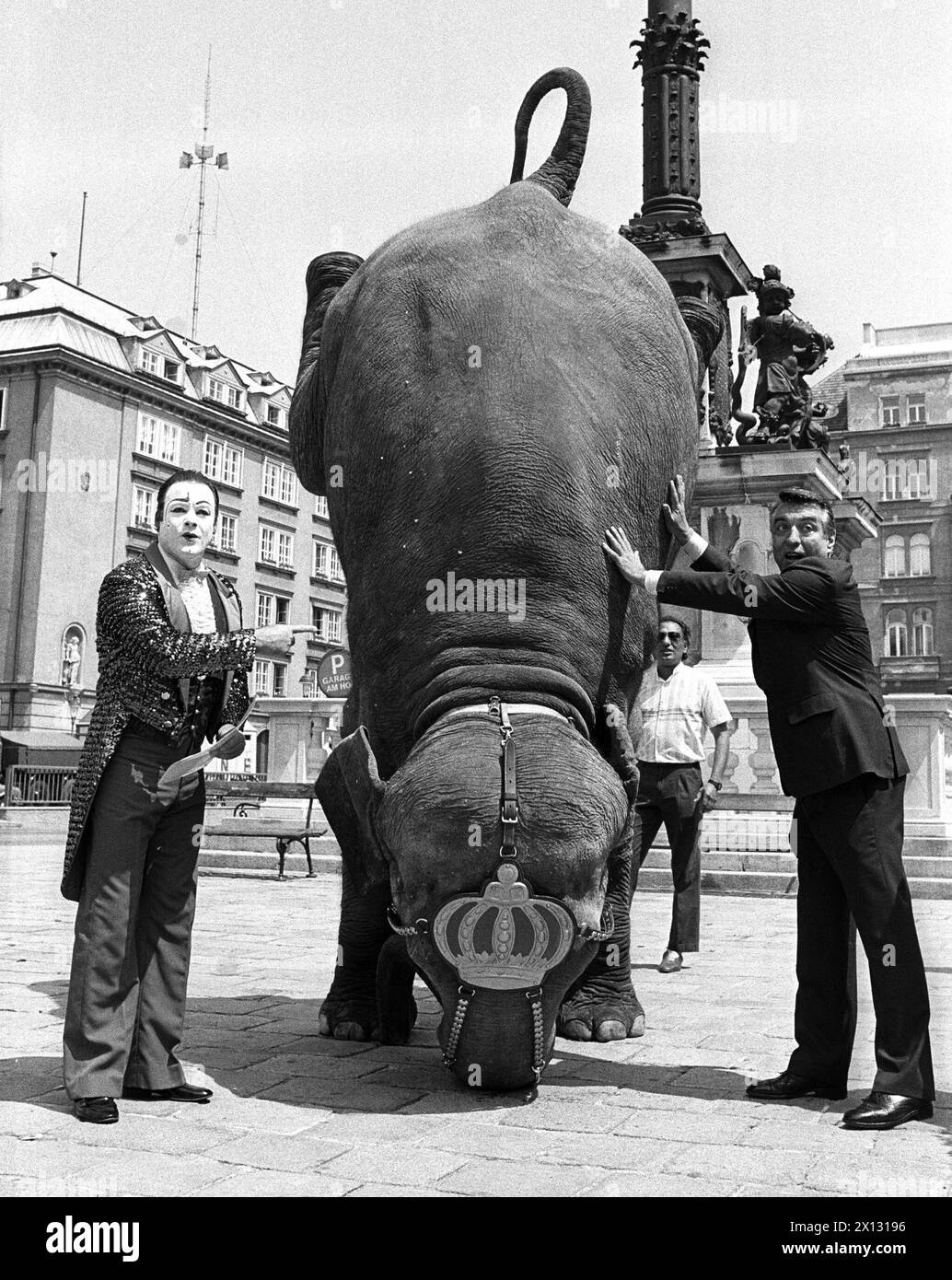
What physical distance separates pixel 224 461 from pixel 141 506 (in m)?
6.76

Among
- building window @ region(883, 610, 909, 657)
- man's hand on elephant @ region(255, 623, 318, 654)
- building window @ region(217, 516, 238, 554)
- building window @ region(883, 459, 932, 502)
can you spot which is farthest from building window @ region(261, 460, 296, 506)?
man's hand on elephant @ region(255, 623, 318, 654)

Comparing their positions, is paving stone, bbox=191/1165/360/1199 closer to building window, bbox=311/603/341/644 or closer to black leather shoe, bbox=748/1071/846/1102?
black leather shoe, bbox=748/1071/846/1102

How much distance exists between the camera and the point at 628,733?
4.12 m

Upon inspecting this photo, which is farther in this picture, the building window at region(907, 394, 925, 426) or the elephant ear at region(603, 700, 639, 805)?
the building window at region(907, 394, 925, 426)

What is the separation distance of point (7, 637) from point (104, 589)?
38684 mm

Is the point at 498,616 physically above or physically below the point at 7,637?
below

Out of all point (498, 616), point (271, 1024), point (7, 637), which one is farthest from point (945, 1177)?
point (7, 637)

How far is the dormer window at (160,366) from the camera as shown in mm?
46000

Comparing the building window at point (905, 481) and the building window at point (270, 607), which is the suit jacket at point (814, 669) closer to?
the building window at point (270, 607)

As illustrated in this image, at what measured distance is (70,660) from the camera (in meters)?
41.8

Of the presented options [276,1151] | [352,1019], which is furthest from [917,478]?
[276,1151]

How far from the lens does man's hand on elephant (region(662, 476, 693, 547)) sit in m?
4.14

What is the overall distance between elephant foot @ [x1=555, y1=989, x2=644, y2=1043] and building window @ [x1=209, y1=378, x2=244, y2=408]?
47.1m

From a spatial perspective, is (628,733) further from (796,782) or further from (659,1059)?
(659,1059)
